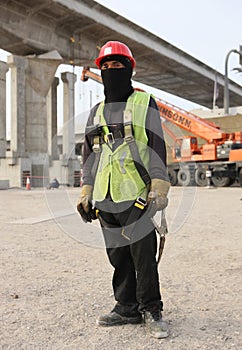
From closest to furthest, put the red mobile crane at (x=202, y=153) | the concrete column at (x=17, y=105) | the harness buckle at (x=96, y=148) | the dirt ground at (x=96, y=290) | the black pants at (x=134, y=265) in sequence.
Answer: the dirt ground at (x=96, y=290)
the black pants at (x=134, y=265)
the harness buckle at (x=96, y=148)
the red mobile crane at (x=202, y=153)
the concrete column at (x=17, y=105)

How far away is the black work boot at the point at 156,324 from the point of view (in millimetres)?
2766

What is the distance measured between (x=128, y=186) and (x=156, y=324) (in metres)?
0.95

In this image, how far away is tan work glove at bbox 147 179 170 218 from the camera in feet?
9.04

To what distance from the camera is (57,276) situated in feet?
14.1

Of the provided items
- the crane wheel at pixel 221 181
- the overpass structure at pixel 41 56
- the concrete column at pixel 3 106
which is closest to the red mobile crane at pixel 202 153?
the crane wheel at pixel 221 181

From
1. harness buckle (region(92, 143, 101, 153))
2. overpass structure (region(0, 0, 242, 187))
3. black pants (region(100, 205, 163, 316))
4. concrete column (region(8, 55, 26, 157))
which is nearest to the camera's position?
black pants (region(100, 205, 163, 316))

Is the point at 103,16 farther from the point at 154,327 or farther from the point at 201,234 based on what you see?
the point at 154,327

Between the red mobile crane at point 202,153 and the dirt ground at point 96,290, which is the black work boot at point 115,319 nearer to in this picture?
the dirt ground at point 96,290

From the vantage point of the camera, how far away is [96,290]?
12.5 ft

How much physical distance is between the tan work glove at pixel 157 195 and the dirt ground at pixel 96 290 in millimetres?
865

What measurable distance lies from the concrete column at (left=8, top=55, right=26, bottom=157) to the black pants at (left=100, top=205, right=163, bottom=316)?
837 inches

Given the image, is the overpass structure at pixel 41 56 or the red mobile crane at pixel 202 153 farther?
the overpass structure at pixel 41 56

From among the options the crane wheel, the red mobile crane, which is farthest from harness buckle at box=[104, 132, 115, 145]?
the crane wheel

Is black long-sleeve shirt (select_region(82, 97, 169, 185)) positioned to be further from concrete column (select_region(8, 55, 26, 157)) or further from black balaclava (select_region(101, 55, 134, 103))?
concrete column (select_region(8, 55, 26, 157))
